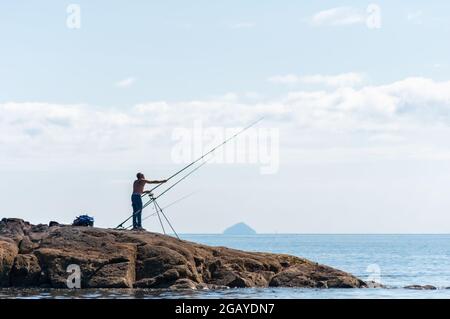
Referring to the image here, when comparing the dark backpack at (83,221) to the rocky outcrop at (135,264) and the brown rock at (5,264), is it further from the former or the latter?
the brown rock at (5,264)

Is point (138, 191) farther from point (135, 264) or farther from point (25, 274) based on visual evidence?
point (25, 274)

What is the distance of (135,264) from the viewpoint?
1359 inches

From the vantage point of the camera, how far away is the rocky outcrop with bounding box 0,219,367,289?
111 feet

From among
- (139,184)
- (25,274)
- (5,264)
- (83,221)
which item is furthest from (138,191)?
(5,264)

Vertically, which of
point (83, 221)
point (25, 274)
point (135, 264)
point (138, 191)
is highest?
point (138, 191)

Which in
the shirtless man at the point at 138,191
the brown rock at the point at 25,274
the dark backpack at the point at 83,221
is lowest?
the brown rock at the point at 25,274

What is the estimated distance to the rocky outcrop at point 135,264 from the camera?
3372cm

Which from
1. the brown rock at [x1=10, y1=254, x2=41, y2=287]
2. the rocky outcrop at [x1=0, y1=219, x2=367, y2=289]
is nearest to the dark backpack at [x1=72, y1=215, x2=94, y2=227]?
the rocky outcrop at [x1=0, y1=219, x2=367, y2=289]

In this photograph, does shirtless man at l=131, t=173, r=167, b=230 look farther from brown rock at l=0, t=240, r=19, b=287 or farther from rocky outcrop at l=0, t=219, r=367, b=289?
brown rock at l=0, t=240, r=19, b=287

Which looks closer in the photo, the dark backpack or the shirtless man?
the shirtless man

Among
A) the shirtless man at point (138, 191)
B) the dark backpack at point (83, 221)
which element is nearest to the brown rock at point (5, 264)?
the dark backpack at point (83, 221)
